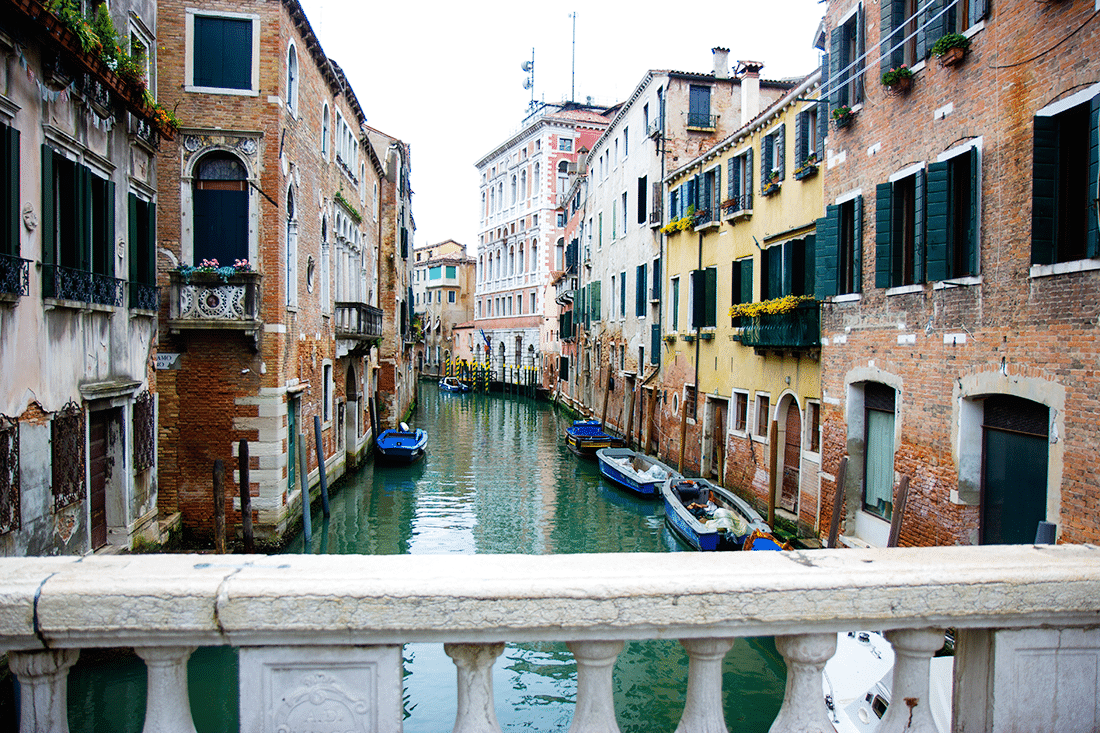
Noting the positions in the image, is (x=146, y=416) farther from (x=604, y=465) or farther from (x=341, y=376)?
(x=604, y=465)

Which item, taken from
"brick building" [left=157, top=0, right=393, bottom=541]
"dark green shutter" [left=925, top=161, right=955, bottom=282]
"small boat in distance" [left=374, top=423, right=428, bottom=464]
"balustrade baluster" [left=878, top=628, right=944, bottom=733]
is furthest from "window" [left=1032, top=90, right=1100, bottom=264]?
"small boat in distance" [left=374, top=423, right=428, bottom=464]

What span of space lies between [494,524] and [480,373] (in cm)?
3523

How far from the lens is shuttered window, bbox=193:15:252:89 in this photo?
10406 millimetres

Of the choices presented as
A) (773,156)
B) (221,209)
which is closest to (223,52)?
(221,209)

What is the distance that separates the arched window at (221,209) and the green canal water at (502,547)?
446cm

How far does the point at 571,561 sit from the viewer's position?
1.79 m

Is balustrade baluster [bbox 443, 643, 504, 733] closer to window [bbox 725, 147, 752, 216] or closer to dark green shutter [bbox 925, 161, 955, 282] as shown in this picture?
dark green shutter [bbox 925, 161, 955, 282]

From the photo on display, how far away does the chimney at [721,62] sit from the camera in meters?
19.3

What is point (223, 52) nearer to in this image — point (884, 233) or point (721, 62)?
point (884, 233)

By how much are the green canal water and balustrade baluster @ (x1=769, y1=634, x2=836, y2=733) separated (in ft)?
5.89

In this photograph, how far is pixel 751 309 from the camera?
41.2 feet

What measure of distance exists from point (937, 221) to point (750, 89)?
10.8 m

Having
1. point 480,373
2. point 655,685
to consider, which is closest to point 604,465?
point 655,685

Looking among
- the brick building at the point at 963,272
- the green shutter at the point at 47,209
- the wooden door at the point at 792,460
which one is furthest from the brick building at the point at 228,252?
the wooden door at the point at 792,460
